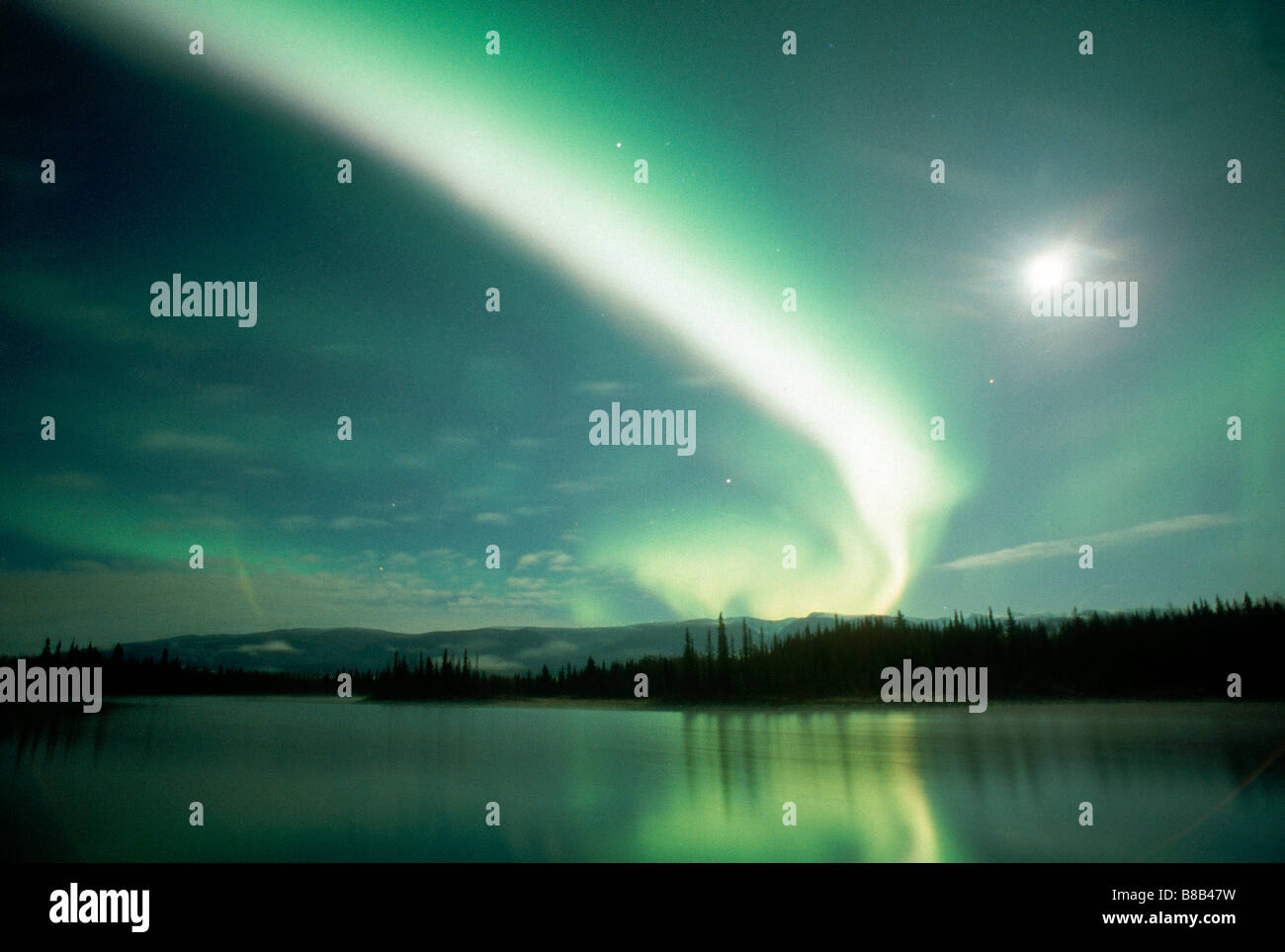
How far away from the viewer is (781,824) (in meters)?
8.59

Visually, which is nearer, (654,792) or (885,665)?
(654,792)

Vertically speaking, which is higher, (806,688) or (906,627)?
(906,627)

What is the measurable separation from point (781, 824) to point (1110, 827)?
13.4ft

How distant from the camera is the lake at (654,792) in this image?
8062 millimetres

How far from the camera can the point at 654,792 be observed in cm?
990

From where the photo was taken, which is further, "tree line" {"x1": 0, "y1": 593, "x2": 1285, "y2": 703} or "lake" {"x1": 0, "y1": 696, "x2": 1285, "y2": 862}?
"tree line" {"x1": 0, "y1": 593, "x2": 1285, "y2": 703}

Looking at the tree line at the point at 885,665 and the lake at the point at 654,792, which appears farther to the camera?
the tree line at the point at 885,665

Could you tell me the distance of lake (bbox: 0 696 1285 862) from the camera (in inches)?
317

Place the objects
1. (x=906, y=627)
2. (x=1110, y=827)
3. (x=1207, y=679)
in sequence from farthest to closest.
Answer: (x=1207, y=679) → (x=906, y=627) → (x=1110, y=827)
